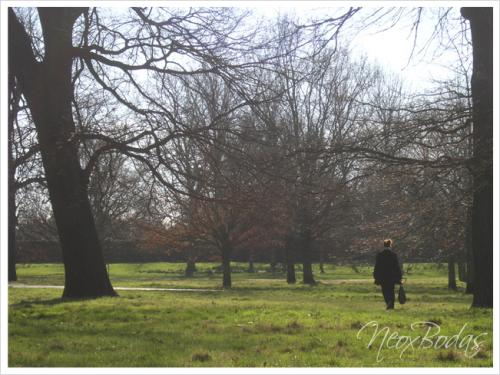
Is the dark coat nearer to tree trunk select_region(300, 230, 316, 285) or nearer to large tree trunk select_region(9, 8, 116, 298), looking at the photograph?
large tree trunk select_region(9, 8, 116, 298)

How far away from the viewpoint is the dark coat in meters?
10.1

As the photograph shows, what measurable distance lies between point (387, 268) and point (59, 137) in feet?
23.0

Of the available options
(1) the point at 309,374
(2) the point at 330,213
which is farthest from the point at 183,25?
(2) the point at 330,213

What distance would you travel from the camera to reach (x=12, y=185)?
1295cm

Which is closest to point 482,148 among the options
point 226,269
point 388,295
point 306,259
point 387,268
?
point 387,268

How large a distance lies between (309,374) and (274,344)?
1.33 m

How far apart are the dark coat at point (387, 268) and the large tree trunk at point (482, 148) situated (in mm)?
2139

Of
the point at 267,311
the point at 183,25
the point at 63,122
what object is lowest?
the point at 267,311

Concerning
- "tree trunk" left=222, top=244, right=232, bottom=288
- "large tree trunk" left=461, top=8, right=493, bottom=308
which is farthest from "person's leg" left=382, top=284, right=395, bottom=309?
"tree trunk" left=222, top=244, right=232, bottom=288

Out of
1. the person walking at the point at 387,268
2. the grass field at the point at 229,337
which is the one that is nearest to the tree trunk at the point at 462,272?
the grass field at the point at 229,337

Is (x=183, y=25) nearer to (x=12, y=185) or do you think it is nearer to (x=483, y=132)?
(x=12, y=185)

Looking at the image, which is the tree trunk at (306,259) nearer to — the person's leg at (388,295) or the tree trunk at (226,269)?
the tree trunk at (226,269)

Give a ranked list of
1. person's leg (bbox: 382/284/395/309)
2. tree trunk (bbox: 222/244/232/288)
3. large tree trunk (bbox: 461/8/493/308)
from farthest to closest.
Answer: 1. tree trunk (bbox: 222/244/232/288)
2. person's leg (bbox: 382/284/395/309)
3. large tree trunk (bbox: 461/8/493/308)

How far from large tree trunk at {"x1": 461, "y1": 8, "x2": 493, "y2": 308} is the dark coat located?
214 cm
